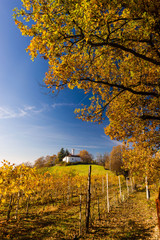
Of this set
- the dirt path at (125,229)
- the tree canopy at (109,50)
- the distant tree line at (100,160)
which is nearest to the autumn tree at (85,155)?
the distant tree line at (100,160)

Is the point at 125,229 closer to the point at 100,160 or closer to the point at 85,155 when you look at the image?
the point at 100,160

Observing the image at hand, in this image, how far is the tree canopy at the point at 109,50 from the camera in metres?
3.99

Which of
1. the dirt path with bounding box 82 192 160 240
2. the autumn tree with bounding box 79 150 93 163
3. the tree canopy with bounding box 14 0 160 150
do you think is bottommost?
the dirt path with bounding box 82 192 160 240

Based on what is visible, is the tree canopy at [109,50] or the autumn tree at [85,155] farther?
the autumn tree at [85,155]

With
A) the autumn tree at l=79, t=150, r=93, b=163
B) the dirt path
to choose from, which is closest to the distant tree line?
the autumn tree at l=79, t=150, r=93, b=163

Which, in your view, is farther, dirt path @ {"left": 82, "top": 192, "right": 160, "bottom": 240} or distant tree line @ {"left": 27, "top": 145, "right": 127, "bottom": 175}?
distant tree line @ {"left": 27, "top": 145, "right": 127, "bottom": 175}

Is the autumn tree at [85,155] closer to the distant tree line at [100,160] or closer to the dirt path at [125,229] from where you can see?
the distant tree line at [100,160]

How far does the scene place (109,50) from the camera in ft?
19.7

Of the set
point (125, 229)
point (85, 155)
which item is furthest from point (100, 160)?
point (125, 229)

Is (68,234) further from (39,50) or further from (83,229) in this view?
(39,50)

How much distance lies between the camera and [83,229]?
808cm

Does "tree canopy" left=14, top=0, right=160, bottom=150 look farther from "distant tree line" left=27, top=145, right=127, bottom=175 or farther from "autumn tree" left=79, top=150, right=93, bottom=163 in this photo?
"autumn tree" left=79, top=150, right=93, bottom=163

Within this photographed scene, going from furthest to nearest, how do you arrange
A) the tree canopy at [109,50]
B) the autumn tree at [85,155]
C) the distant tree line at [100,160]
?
the autumn tree at [85,155], the distant tree line at [100,160], the tree canopy at [109,50]

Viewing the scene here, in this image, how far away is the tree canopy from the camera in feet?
13.1
